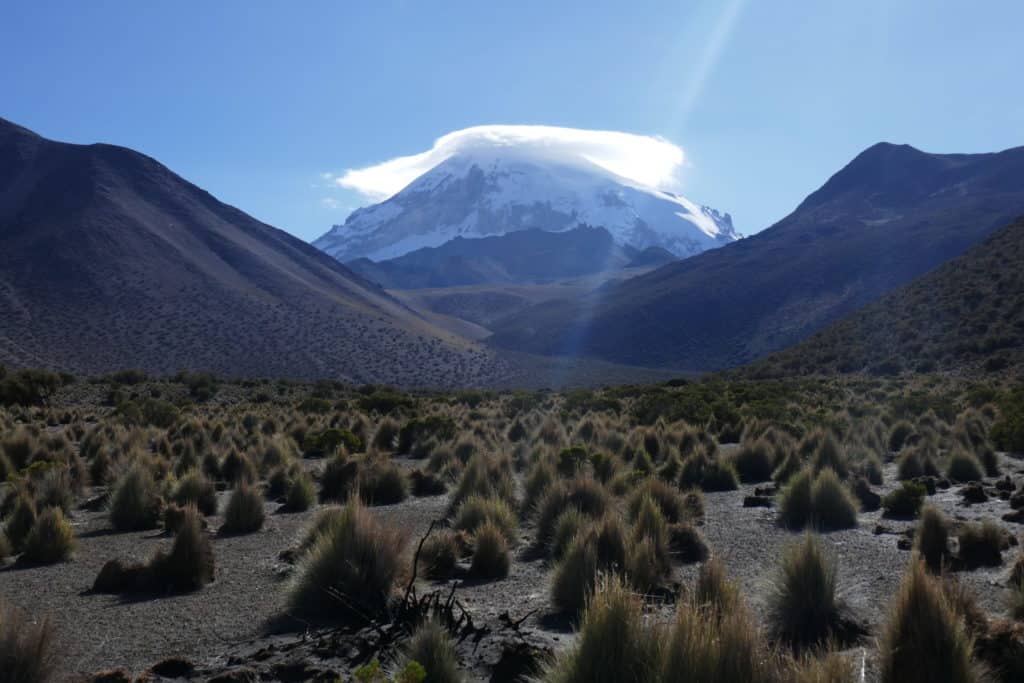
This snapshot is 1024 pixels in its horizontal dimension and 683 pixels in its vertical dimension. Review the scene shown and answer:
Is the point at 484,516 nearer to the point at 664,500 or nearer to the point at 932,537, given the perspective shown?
the point at 664,500

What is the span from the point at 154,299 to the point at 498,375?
30.6m

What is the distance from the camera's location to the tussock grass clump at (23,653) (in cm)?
542

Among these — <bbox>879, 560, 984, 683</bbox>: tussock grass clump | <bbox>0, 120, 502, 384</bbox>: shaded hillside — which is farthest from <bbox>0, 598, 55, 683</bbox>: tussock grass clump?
<bbox>0, 120, 502, 384</bbox>: shaded hillside

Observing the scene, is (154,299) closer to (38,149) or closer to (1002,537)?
(38,149)

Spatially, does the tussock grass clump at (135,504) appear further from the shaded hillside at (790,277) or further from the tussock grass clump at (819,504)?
the shaded hillside at (790,277)

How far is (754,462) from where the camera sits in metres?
16.2

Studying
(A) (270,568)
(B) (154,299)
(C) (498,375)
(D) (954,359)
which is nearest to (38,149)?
(B) (154,299)

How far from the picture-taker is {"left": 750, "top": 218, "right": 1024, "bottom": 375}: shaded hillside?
38.4m

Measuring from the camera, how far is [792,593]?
257 inches

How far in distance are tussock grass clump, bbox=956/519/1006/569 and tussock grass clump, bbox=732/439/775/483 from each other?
23.2 feet

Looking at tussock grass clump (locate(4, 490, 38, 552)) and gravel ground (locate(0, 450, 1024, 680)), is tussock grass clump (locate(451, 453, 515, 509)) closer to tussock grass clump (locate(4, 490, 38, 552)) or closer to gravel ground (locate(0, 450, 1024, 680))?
gravel ground (locate(0, 450, 1024, 680))

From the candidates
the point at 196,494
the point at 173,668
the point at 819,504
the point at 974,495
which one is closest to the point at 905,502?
the point at 974,495

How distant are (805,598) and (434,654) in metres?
2.95

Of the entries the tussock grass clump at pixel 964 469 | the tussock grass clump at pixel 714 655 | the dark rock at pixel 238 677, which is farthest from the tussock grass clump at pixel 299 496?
the tussock grass clump at pixel 964 469
